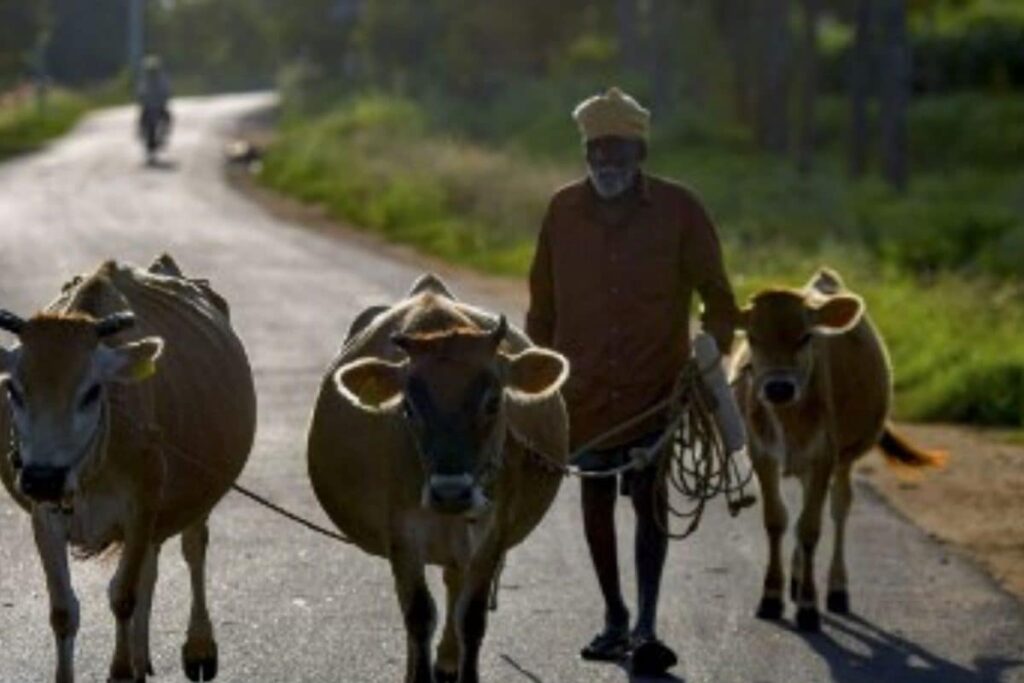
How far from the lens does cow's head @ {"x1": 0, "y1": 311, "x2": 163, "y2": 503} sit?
9914 mm

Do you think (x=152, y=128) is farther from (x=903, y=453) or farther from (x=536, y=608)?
(x=536, y=608)

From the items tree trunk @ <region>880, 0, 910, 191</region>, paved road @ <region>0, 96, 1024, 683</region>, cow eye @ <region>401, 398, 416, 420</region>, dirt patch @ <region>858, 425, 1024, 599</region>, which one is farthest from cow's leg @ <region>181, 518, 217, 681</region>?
tree trunk @ <region>880, 0, 910, 191</region>

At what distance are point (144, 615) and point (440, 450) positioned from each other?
213 centimetres

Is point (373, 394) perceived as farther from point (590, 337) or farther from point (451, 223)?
point (451, 223)

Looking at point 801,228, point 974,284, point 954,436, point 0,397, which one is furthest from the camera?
point 801,228

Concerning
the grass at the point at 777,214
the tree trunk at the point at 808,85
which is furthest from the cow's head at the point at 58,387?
the tree trunk at the point at 808,85

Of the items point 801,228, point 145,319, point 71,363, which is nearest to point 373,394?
point 71,363

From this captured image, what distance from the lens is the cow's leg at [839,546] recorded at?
1413 centimetres

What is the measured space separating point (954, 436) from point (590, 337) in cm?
950

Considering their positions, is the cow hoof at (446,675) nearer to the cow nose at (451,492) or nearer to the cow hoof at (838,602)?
the cow nose at (451,492)

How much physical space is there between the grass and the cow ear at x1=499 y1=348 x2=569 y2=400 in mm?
12400

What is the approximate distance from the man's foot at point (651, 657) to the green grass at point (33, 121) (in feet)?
168

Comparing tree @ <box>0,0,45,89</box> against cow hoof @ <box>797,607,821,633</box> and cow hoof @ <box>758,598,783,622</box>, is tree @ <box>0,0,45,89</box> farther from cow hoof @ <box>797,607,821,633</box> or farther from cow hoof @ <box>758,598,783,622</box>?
cow hoof @ <box>797,607,821,633</box>

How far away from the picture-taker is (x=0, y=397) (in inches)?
432
